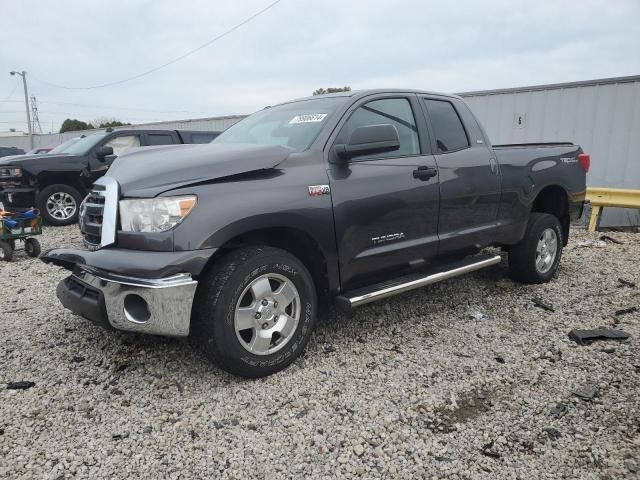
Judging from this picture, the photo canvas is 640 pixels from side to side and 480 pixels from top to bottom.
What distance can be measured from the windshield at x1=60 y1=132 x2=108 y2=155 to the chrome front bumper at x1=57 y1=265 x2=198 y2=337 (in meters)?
7.23

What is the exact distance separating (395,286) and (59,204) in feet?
24.6

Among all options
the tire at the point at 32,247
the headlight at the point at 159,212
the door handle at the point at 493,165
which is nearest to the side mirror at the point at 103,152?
the tire at the point at 32,247

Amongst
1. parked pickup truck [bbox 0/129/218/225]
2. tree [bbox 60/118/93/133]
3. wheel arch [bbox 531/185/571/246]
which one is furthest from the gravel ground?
tree [bbox 60/118/93/133]

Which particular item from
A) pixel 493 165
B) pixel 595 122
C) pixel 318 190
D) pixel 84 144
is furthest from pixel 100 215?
pixel 595 122

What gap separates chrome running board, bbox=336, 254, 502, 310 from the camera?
10.6 feet

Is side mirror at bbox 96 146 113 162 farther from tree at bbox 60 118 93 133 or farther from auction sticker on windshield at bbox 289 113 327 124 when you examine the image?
tree at bbox 60 118 93 133

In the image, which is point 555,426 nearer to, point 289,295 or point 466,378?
point 466,378

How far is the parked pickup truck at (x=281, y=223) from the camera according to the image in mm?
2688

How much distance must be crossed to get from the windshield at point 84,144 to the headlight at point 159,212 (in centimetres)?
727

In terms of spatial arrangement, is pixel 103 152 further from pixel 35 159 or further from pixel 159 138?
pixel 159 138

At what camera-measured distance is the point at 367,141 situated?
314 centimetres

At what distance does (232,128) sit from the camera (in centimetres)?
425

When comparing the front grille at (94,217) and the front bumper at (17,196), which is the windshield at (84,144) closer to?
the front bumper at (17,196)

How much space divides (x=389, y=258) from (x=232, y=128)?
6.11 ft
